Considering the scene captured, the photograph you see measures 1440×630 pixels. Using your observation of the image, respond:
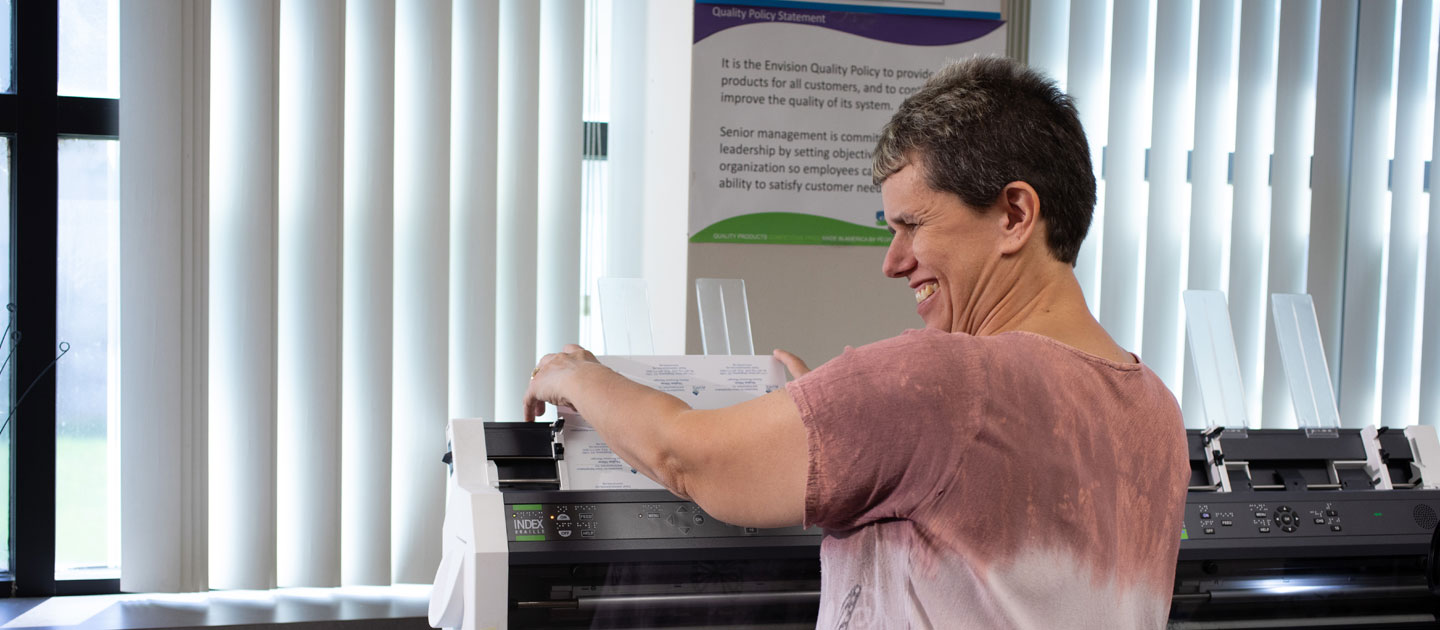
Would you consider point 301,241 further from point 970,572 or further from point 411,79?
point 970,572

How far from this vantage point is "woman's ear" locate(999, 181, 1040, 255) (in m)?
0.84

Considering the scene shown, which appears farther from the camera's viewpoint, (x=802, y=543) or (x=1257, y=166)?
(x=1257, y=166)

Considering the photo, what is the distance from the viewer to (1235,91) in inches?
105

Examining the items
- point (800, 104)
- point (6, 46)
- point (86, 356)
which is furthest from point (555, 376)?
point (6, 46)

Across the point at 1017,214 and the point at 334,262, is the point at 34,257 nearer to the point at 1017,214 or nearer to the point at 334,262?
the point at 334,262

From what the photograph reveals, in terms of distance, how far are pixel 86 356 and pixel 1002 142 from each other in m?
2.12

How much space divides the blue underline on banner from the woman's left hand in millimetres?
1160

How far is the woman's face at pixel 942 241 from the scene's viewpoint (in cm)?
87

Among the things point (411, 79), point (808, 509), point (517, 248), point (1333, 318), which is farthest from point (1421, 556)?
point (411, 79)

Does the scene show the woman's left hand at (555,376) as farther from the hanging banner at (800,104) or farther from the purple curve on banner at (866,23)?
the purple curve on banner at (866,23)

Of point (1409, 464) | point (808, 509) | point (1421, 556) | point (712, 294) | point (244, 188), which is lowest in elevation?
point (1421, 556)

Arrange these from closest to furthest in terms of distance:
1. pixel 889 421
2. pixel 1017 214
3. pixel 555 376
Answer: pixel 889 421 < pixel 1017 214 < pixel 555 376

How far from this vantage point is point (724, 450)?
0.80m

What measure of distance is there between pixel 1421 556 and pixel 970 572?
1308mm
